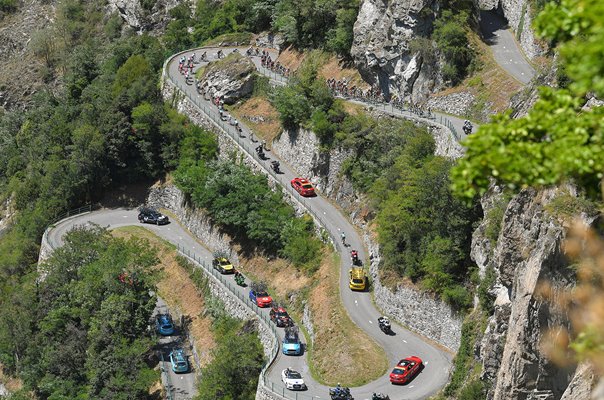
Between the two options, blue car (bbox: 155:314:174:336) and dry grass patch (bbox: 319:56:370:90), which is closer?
blue car (bbox: 155:314:174:336)

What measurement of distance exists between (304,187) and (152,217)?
58.6ft

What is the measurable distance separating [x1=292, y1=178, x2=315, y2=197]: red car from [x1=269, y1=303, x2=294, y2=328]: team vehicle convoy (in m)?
13.2

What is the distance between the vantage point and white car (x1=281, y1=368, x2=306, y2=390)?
52688mm

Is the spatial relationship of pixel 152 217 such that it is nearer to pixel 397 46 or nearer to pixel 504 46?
pixel 397 46

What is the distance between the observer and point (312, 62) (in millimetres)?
88312

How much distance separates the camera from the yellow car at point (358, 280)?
63.5m

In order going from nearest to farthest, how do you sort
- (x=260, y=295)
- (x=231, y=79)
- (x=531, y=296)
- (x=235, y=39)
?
(x=531, y=296) → (x=260, y=295) → (x=231, y=79) → (x=235, y=39)

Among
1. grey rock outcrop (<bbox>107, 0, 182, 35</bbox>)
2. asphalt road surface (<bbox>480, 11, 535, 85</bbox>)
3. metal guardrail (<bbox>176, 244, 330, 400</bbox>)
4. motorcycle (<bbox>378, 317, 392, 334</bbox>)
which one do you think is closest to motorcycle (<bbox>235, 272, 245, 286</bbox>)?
metal guardrail (<bbox>176, 244, 330, 400</bbox>)

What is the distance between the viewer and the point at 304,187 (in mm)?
75562

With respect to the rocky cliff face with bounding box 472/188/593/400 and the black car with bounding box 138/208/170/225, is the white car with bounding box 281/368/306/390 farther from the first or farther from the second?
the black car with bounding box 138/208/170/225

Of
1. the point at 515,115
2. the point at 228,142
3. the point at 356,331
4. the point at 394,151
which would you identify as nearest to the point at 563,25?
the point at 515,115

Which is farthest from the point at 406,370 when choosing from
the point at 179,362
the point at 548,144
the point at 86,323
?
the point at 548,144

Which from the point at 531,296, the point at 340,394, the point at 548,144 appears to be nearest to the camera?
the point at 548,144

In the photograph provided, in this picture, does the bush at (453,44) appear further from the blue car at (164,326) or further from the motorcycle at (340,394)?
the motorcycle at (340,394)
